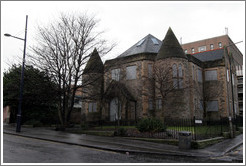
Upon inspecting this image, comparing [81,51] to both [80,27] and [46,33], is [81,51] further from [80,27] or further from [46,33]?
[46,33]

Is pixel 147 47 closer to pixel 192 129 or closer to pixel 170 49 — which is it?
pixel 170 49

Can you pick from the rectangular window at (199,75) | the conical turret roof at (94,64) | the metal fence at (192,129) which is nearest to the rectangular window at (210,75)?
the rectangular window at (199,75)

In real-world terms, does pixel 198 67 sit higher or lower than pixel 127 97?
higher

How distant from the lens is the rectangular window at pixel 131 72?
92.4 ft

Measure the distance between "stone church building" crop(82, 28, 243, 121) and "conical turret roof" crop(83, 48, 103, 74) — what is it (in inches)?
28.3

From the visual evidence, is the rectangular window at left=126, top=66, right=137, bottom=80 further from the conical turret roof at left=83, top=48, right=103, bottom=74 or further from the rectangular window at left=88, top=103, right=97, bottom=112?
the conical turret roof at left=83, top=48, right=103, bottom=74

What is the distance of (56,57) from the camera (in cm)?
1870

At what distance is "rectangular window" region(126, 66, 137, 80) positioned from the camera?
92.4 feet

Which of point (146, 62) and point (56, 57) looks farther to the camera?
point (146, 62)

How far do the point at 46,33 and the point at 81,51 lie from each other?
138 inches

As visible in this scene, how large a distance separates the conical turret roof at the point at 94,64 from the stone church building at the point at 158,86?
72 centimetres

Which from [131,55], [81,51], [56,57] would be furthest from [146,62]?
[56,57]

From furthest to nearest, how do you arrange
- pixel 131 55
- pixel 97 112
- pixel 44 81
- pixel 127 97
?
pixel 97 112
pixel 131 55
pixel 127 97
pixel 44 81

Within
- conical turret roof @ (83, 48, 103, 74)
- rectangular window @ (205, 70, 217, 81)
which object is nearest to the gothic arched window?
rectangular window @ (205, 70, 217, 81)
